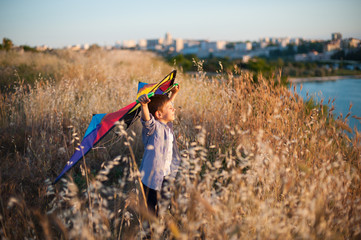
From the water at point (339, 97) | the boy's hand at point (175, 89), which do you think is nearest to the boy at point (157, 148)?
the boy's hand at point (175, 89)

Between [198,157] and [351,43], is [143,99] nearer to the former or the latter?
[198,157]

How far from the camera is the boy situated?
2.14 metres

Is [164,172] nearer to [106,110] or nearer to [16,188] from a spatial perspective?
[16,188]

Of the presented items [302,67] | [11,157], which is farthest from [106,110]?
[302,67]

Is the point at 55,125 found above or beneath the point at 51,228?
above

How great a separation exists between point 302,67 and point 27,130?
22.2m

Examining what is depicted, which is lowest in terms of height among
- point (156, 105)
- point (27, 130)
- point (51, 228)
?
point (51, 228)

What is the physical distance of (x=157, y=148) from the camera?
7.28ft

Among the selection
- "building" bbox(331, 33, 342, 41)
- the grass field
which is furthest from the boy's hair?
"building" bbox(331, 33, 342, 41)

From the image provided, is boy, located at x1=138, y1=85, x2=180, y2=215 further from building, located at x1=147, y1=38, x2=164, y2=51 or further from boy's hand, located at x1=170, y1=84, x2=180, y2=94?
building, located at x1=147, y1=38, x2=164, y2=51

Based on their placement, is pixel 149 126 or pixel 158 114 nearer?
pixel 149 126

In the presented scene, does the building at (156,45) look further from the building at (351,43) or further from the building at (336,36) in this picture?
the building at (351,43)

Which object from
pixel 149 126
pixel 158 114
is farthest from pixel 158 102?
pixel 149 126

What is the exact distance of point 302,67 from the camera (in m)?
20.7
